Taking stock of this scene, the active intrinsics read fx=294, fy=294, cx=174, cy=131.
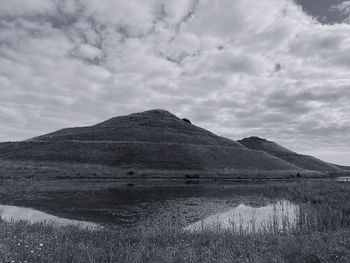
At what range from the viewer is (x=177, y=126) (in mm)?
159625

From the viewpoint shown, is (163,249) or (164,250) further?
(163,249)

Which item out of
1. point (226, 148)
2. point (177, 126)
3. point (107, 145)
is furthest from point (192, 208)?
point (177, 126)

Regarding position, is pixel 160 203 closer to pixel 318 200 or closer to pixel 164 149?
pixel 318 200

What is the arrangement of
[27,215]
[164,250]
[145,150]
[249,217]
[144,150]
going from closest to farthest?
[164,250] < [27,215] < [249,217] < [144,150] < [145,150]

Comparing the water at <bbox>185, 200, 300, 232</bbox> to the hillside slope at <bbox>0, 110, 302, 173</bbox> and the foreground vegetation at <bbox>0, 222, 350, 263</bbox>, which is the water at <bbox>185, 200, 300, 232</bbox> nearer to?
the foreground vegetation at <bbox>0, 222, 350, 263</bbox>

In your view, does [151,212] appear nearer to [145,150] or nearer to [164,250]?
[164,250]

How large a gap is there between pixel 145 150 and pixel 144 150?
39 cm

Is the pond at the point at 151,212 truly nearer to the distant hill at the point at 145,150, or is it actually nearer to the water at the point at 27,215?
the water at the point at 27,215

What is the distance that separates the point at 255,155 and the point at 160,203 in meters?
106

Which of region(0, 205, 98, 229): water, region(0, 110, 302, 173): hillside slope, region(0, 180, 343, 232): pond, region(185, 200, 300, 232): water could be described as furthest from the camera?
region(0, 110, 302, 173): hillside slope

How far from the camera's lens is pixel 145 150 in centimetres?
11144

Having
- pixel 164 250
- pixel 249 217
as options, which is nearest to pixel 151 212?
pixel 249 217

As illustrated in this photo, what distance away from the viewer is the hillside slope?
3848 inches

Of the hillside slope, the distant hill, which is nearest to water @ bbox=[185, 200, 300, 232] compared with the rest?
the distant hill
